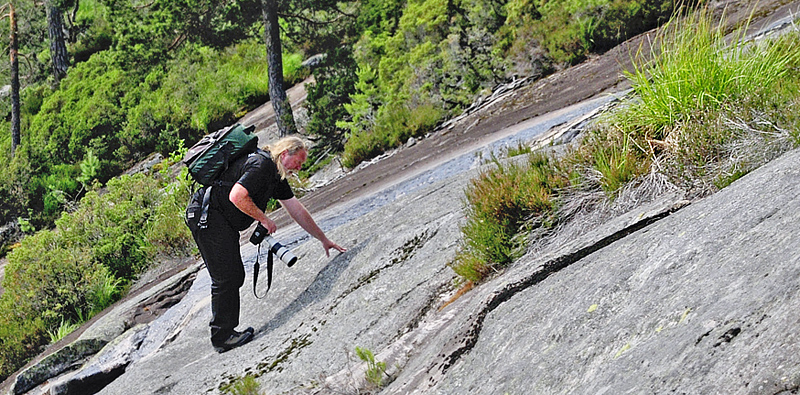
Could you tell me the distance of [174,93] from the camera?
85.0 feet

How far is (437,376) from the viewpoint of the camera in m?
3.66

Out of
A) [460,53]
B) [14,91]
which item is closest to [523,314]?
[460,53]

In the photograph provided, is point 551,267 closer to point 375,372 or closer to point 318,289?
point 375,372

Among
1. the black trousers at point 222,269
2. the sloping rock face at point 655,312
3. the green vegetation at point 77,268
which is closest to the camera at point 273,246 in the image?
the black trousers at point 222,269

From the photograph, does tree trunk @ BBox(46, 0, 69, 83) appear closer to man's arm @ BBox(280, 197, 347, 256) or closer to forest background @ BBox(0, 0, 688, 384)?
forest background @ BBox(0, 0, 688, 384)

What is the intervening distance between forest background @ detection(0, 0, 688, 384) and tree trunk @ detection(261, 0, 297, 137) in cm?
34

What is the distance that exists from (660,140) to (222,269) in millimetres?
3274

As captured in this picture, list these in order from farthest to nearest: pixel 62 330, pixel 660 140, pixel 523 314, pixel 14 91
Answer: pixel 14 91, pixel 62 330, pixel 660 140, pixel 523 314

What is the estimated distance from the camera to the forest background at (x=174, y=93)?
1207cm

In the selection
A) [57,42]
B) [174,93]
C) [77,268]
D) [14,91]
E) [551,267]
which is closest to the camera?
[551,267]

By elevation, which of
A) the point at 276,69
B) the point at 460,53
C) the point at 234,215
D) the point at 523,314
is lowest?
the point at 523,314

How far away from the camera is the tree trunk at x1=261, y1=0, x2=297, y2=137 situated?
18.6 metres

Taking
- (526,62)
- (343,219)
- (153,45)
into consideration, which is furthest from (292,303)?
(153,45)

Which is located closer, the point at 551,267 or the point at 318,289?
Answer: the point at 551,267
